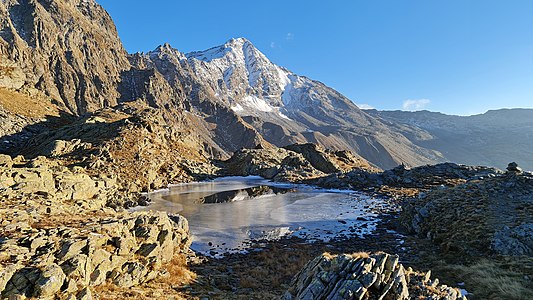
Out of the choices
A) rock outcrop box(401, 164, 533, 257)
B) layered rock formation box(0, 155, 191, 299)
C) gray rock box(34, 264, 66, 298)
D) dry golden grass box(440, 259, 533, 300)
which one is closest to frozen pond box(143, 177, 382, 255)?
rock outcrop box(401, 164, 533, 257)

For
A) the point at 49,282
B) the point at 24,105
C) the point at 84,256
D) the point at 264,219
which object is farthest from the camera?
the point at 24,105

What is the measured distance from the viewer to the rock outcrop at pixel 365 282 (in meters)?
10.4

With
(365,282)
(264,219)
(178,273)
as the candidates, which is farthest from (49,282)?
(264,219)

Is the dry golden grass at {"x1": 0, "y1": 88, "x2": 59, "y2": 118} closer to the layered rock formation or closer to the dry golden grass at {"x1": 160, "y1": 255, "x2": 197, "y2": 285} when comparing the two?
the layered rock formation

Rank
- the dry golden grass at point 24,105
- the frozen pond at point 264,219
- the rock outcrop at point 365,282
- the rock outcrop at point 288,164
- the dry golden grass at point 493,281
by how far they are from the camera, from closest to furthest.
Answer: the rock outcrop at point 365,282 < the dry golden grass at point 493,281 < the frozen pond at point 264,219 < the dry golden grass at point 24,105 < the rock outcrop at point 288,164

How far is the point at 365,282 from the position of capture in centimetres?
1041

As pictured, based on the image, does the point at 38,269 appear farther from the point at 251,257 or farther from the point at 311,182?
the point at 311,182

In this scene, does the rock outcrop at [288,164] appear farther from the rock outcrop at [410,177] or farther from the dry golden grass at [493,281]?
the dry golden grass at [493,281]

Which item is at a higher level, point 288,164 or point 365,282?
point 288,164

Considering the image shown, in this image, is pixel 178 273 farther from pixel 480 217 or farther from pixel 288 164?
pixel 288 164

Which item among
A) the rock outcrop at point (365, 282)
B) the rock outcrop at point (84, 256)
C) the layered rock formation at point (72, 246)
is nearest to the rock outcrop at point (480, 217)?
the rock outcrop at point (365, 282)

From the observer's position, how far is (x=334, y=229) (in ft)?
98.9

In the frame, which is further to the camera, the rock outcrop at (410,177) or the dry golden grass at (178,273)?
the rock outcrop at (410,177)

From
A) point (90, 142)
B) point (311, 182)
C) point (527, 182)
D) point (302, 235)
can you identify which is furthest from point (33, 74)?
point (527, 182)
